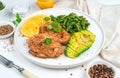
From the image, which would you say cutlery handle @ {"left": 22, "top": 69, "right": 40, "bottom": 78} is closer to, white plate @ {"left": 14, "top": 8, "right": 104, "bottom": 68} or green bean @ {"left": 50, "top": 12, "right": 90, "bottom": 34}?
white plate @ {"left": 14, "top": 8, "right": 104, "bottom": 68}

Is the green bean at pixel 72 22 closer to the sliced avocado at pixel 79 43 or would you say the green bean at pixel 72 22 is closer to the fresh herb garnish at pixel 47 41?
the sliced avocado at pixel 79 43

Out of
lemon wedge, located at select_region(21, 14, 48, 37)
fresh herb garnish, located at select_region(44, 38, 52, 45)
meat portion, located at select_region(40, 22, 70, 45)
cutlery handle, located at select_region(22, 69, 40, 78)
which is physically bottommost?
cutlery handle, located at select_region(22, 69, 40, 78)

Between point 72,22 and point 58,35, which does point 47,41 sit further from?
point 72,22

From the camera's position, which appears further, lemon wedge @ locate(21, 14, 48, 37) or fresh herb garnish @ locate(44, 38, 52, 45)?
lemon wedge @ locate(21, 14, 48, 37)

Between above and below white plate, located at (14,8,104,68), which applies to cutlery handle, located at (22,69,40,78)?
below

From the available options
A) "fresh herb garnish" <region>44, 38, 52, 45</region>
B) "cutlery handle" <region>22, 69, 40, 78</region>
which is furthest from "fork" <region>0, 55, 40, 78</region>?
"fresh herb garnish" <region>44, 38, 52, 45</region>

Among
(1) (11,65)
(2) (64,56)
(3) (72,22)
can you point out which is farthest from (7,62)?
(3) (72,22)

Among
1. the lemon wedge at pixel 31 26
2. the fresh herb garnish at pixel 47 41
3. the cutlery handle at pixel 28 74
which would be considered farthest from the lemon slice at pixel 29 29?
the cutlery handle at pixel 28 74

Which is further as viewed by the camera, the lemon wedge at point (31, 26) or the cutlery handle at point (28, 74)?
the lemon wedge at point (31, 26)
